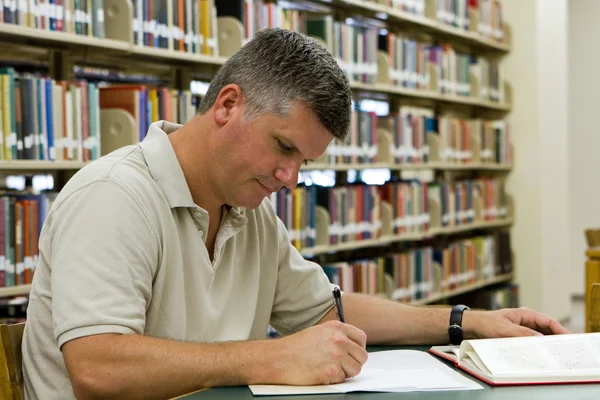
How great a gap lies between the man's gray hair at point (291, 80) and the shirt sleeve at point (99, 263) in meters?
0.31

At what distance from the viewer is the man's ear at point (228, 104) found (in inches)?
60.1

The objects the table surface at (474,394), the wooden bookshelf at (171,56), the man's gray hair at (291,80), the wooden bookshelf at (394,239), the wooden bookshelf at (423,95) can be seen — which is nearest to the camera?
the table surface at (474,394)

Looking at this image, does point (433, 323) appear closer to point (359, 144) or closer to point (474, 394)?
point (474, 394)

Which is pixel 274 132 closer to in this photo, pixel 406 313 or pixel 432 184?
pixel 406 313

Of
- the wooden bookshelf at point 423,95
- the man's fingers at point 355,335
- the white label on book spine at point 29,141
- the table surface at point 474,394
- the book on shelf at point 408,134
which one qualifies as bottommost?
the table surface at point 474,394

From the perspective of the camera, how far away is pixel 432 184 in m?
4.99

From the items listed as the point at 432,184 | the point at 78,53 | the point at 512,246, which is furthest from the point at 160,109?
the point at 512,246

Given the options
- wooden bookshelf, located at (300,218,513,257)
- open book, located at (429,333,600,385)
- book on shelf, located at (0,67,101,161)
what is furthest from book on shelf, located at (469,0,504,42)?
open book, located at (429,333,600,385)

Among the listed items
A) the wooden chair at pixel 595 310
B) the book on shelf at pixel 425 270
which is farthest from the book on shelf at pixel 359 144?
the wooden chair at pixel 595 310

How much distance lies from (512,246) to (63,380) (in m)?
5.02

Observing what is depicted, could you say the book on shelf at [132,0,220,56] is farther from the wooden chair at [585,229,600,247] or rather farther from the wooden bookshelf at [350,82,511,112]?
the wooden chair at [585,229,600,247]

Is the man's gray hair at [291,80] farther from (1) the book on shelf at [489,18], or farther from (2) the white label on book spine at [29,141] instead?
(1) the book on shelf at [489,18]

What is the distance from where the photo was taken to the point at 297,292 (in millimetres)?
1843

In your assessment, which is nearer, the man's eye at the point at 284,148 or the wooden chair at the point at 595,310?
the man's eye at the point at 284,148
